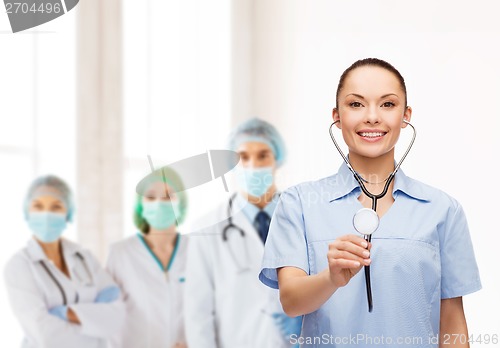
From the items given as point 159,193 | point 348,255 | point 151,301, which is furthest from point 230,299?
point 348,255

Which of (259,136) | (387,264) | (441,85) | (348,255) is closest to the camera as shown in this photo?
(348,255)

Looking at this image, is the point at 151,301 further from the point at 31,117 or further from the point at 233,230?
the point at 31,117

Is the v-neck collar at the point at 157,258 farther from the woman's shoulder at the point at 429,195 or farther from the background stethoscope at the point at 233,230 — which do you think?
the woman's shoulder at the point at 429,195

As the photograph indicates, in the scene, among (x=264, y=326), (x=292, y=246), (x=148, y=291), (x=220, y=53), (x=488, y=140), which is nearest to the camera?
(x=292, y=246)

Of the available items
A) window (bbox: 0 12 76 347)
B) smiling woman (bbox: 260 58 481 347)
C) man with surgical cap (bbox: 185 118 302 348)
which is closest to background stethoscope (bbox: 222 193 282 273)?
man with surgical cap (bbox: 185 118 302 348)

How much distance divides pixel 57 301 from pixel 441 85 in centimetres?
108

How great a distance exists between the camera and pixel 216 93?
2.25 metres

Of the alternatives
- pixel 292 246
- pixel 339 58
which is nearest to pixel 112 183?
pixel 339 58

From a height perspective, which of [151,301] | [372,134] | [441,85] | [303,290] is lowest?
[151,301]

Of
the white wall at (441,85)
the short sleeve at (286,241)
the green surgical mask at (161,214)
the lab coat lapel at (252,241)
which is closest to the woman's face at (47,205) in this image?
the green surgical mask at (161,214)

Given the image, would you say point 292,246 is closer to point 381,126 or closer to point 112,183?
point 381,126

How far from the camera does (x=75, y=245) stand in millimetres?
2061

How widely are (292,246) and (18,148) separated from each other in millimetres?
1288

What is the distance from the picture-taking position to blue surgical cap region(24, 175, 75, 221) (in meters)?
1.99
